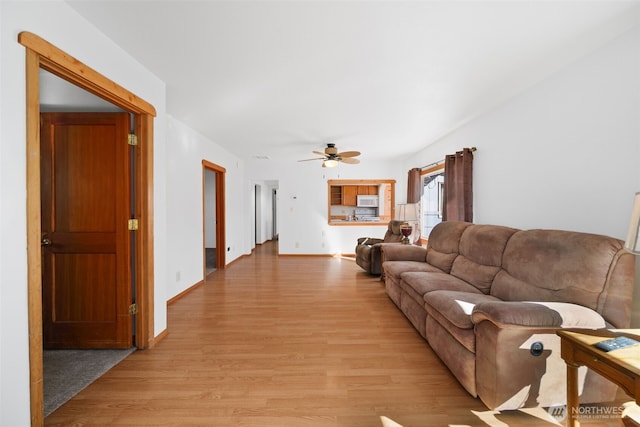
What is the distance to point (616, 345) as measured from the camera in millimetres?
1157

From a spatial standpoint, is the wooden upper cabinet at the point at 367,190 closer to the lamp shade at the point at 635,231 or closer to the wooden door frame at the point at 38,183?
the wooden door frame at the point at 38,183

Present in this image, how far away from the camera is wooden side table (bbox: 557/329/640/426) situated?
1031mm

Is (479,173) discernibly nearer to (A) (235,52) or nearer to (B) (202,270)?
(A) (235,52)

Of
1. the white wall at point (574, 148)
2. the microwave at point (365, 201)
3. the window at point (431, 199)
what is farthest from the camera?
the microwave at point (365, 201)

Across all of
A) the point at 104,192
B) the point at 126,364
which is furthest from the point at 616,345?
the point at 104,192

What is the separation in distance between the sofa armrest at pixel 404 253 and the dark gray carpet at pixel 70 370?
3078 mm

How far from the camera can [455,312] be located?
71.9 inches

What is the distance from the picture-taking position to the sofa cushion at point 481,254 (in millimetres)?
2416

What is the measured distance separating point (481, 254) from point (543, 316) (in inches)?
46.3

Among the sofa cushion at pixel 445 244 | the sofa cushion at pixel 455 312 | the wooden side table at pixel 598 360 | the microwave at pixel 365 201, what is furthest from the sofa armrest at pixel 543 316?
the microwave at pixel 365 201

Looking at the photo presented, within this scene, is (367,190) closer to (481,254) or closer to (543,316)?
(481,254)

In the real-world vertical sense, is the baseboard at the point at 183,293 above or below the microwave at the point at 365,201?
below

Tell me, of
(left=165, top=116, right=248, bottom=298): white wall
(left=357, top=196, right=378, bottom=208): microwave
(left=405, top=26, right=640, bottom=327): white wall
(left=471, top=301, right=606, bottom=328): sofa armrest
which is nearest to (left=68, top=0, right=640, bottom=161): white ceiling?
(left=405, top=26, right=640, bottom=327): white wall

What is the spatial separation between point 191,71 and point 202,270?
3.09m
